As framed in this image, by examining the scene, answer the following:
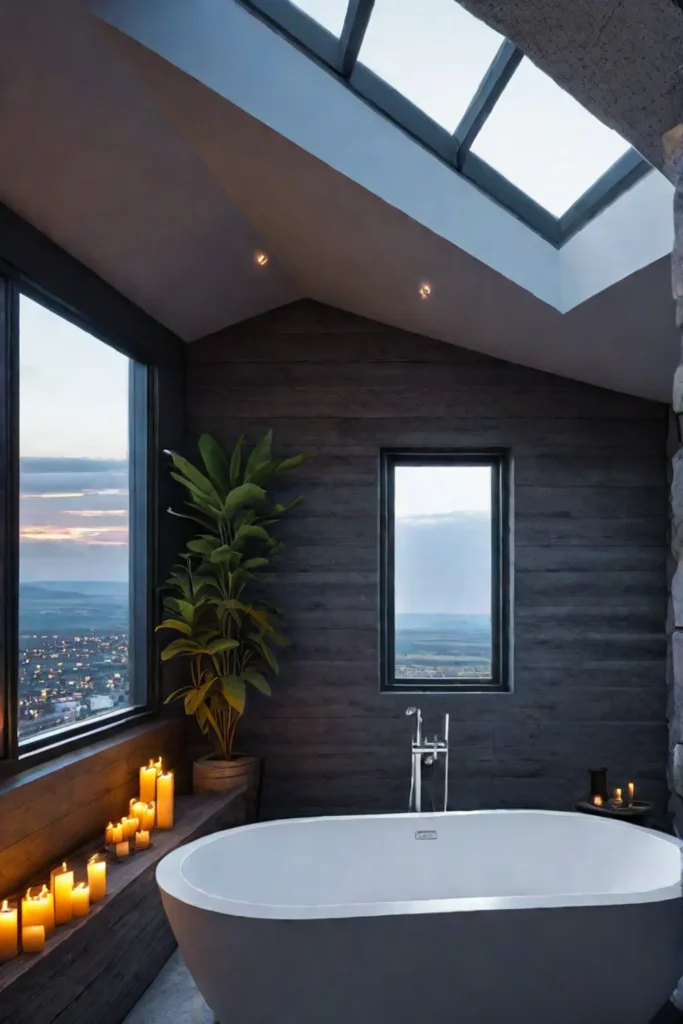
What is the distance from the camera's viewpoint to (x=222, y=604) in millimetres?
3908

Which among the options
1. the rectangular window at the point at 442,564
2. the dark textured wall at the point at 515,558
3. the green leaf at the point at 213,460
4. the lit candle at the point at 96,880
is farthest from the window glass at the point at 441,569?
the lit candle at the point at 96,880

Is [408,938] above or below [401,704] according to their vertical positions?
below

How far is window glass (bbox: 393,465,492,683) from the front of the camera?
4539 millimetres

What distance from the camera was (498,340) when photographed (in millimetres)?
4109

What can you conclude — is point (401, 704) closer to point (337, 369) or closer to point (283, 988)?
point (337, 369)

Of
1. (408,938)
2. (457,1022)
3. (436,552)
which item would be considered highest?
(436,552)

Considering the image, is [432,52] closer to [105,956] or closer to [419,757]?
[419,757]

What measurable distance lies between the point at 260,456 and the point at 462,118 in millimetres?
1677

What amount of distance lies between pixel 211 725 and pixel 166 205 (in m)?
2.30

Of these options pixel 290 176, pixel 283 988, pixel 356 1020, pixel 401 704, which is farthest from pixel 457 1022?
pixel 290 176

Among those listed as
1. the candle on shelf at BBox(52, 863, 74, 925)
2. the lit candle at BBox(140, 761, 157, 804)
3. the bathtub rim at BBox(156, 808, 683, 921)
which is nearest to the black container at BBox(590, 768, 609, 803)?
the bathtub rim at BBox(156, 808, 683, 921)

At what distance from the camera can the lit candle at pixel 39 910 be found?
2.36m

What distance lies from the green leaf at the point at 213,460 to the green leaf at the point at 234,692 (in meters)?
0.86

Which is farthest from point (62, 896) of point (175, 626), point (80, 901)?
point (175, 626)
